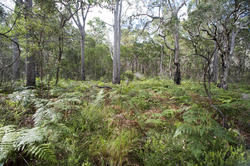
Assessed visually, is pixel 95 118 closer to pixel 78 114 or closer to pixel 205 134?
pixel 78 114

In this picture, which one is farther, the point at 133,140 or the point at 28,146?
the point at 133,140

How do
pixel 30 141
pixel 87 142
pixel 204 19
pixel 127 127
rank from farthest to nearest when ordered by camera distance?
1. pixel 204 19
2. pixel 127 127
3. pixel 87 142
4. pixel 30 141

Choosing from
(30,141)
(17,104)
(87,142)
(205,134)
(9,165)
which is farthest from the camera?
(17,104)

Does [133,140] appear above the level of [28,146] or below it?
below

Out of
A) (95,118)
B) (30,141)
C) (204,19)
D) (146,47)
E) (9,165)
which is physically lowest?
(9,165)

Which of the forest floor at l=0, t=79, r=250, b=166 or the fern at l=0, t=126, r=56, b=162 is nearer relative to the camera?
the fern at l=0, t=126, r=56, b=162

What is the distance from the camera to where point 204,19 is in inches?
305

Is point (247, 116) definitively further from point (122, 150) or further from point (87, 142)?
point (87, 142)

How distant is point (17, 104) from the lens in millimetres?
2754

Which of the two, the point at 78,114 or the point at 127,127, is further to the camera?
the point at 78,114

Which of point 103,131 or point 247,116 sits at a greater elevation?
point 247,116

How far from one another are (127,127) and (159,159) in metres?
0.80

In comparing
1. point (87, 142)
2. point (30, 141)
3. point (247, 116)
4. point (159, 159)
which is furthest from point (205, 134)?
point (30, 141)

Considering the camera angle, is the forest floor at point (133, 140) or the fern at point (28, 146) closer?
the fern at point (28, 146)
